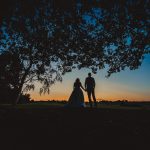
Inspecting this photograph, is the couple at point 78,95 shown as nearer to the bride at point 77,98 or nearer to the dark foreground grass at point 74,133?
the bride at point 77,98

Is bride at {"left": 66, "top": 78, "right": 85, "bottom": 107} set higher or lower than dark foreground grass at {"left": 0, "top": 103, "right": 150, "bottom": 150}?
higher

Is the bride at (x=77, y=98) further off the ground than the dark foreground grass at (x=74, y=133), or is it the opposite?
the bride at (x=77, y=98)

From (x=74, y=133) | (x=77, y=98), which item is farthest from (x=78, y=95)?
(x=74, y=133)

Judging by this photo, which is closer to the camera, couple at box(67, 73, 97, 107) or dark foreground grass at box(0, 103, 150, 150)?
dark foreground grass at box(0, 103, 150, 150)

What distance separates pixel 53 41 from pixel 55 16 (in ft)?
23.1

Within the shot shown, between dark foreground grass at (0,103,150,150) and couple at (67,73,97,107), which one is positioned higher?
couple at (67,73,97,107)

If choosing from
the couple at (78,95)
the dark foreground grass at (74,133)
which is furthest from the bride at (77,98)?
the dark foreground grass at (74,133)

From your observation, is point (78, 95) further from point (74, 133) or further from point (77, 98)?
point (74, 133)

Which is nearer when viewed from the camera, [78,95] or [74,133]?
[74,133]

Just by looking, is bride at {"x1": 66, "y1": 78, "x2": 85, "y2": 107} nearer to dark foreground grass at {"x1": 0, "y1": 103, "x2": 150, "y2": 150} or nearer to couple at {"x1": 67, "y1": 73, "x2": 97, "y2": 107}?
couple at {"x1": 67, "y1": 73, "x2": 97, "y2": 107}

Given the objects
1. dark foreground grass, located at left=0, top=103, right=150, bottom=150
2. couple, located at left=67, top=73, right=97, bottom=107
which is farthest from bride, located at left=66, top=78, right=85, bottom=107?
dark foreground grass, located at left=0, top=103, right=150, bottom=150

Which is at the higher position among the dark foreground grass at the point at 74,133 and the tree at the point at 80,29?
the tree at the point at 80,29

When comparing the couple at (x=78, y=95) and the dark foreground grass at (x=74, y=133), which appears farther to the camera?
the couple at (x=78, y=95)

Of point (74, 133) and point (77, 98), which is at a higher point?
point (77, 98)
